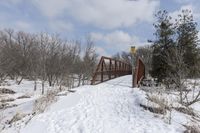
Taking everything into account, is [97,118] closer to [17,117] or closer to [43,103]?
[43,103]

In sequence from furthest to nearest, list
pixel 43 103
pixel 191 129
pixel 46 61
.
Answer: pixel 46 61 → pixel 43 103 → pixel 191 129

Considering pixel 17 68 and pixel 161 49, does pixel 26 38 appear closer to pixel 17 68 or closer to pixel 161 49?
pixel 17 68

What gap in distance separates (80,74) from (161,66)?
23.0m

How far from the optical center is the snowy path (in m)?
7.31

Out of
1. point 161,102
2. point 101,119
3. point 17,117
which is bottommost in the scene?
point 17,117

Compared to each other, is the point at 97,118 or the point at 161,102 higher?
the point at 161,102

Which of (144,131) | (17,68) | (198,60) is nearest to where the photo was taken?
(144,131)

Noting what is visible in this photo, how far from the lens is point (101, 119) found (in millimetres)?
8156

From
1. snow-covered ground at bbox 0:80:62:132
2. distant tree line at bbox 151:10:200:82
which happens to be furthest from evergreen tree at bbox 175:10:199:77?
snow-covered ground at bbox 0:80:62:132

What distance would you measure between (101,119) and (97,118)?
6.5 inches

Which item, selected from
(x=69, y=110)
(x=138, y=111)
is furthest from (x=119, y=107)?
(x=69, y=110)

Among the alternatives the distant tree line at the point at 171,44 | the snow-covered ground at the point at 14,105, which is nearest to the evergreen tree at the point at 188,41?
Result: the distant tree line at the point at 171,44

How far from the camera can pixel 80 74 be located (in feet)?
145

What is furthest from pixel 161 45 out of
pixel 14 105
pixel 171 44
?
pixel 14 105
